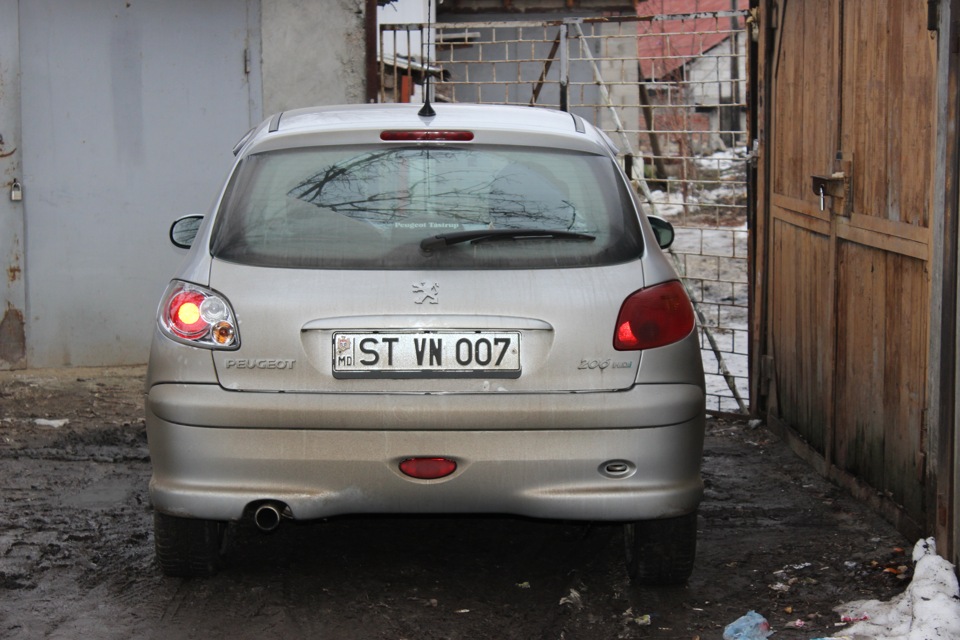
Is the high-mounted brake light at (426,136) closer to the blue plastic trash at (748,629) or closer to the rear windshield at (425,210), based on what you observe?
the rear windshield at (425,210)

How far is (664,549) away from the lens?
4.54 m

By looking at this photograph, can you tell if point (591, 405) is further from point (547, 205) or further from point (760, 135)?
point (760, 135)

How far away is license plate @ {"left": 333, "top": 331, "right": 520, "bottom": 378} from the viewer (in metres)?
4.07

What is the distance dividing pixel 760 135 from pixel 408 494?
14.3 feet

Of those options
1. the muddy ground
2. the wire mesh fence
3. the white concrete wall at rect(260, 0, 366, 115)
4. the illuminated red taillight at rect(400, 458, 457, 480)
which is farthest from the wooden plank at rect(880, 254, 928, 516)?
the white concrete wall at rect(260, 0, 366, 115)

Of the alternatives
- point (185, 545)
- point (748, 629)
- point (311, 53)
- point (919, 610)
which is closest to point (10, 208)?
point (311, 53)

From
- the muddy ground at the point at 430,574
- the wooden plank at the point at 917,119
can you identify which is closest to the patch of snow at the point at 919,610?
the muddy ground at the point at 430,574

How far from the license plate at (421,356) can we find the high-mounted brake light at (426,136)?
0.77 meters

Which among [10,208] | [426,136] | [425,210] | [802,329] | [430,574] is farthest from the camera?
[10,208]

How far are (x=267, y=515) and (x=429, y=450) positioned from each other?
0.57m

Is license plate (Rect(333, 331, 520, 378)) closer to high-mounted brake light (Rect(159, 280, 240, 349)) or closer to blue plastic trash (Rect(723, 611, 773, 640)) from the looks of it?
high-mounted brake light (Rect(159, 280, 240, 349))

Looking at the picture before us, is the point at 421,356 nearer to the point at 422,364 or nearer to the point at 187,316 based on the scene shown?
the point at 422,364

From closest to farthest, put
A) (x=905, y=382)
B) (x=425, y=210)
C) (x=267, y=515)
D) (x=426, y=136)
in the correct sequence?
1. (x=267, y=515)
2. (x=425, y=210)
3. (x=426, y=136)
4. (x=905, y=382)

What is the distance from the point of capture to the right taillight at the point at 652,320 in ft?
13.6
